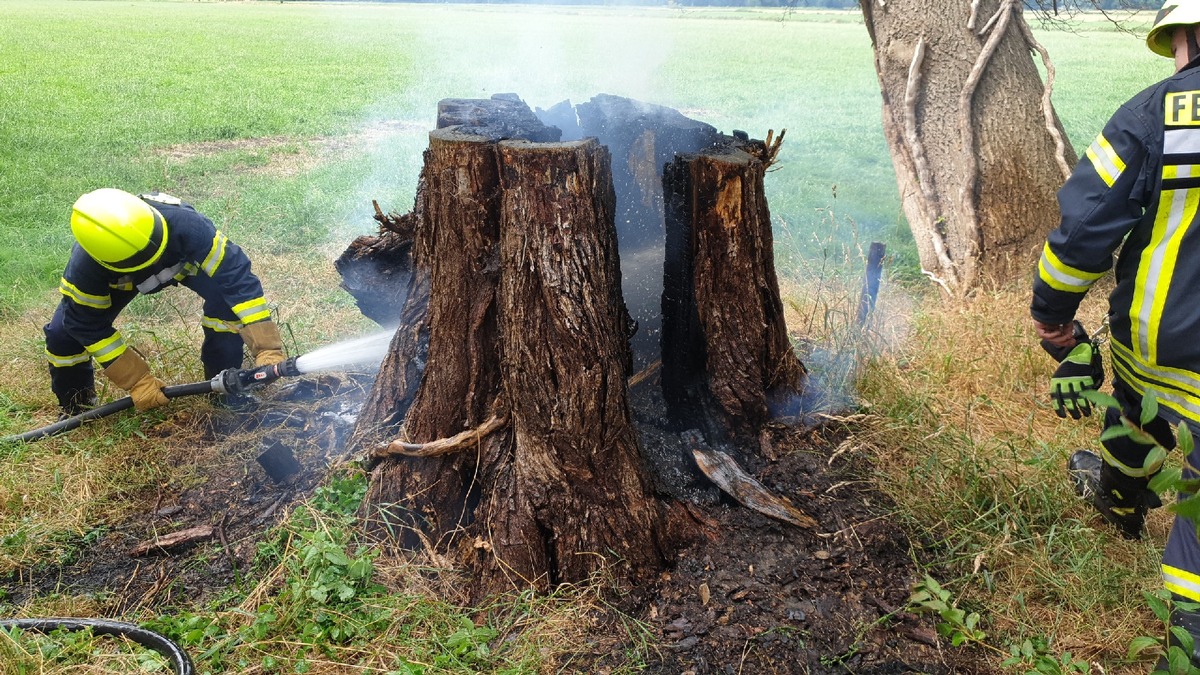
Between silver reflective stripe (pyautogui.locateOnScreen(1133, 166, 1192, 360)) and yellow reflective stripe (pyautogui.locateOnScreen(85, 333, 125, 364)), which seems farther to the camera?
yellow reflective stripe (pyautogui.locateOnScreen(85, 333, 125, 364))

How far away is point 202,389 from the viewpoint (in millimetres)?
4105

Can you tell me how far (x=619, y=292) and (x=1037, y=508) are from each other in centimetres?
186

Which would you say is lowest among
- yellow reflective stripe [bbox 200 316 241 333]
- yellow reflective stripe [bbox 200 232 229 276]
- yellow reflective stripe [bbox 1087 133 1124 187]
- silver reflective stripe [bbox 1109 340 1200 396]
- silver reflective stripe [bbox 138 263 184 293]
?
yellow reflective stripe [bbox 200 316 241 333]

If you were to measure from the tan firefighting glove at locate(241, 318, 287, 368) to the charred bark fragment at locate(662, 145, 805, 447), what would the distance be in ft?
7.05

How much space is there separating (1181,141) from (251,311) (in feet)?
13.3

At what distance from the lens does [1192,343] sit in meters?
2.29

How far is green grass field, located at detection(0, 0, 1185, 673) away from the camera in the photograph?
283cm

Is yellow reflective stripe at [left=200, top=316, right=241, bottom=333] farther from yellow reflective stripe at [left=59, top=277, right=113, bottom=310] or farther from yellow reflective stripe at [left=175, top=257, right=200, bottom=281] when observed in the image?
yellow reflective stripe at [left=59, top=277, right=113, bottom=310]

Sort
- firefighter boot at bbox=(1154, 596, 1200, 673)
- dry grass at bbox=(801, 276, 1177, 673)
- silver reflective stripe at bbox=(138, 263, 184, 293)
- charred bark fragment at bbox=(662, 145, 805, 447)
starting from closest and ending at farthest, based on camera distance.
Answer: firefighter boot at bbox=(1154, 596, 1200, 673) < dry grass at bbox=(801, 276, 1177, 673) < charred bark fragment at bbox=(662, 145, 805, 447) < silver reflective stripe at bbox=(138, 263, 184, 293)

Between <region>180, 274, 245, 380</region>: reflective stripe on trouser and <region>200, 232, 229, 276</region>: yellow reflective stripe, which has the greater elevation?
<region>200, 232, 229, 276</region>: yellow reflective stripe

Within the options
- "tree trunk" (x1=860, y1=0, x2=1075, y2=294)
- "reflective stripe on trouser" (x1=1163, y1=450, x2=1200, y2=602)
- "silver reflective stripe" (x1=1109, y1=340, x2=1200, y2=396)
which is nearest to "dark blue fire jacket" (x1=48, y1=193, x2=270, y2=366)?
"silver reflective stripe" (x1=1109, y1=340, x2=1200, y2=396)

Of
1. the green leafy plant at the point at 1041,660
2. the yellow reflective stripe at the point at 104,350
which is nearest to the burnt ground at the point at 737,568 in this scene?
the green leafy plant at the point at 1041,660

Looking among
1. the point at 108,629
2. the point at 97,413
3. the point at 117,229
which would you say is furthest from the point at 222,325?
the point at 108,629

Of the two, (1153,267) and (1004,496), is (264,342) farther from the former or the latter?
(1153,267)
